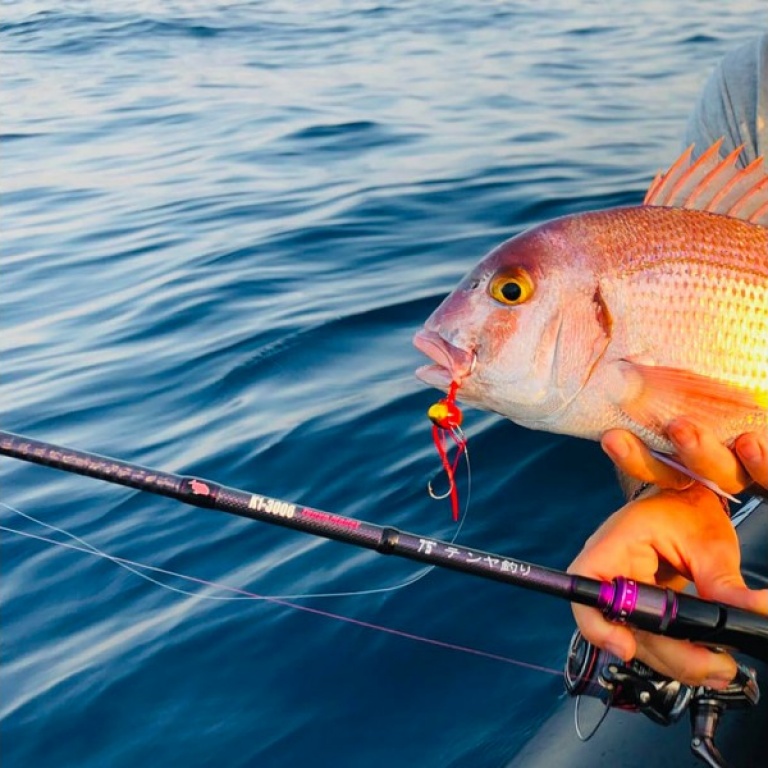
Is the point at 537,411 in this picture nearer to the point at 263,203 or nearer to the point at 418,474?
the point at 418,474

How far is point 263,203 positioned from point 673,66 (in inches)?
233

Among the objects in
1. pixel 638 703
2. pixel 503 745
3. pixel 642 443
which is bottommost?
pixel 503 745

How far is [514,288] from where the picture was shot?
2199 mm

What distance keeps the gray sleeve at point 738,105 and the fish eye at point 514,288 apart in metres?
1.85

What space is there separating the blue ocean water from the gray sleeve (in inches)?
52.5

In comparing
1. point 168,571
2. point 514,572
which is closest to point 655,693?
point 514,572

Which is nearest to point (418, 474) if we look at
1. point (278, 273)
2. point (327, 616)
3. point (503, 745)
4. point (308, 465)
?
point (308, 465)

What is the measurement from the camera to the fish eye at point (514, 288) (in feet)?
7.21

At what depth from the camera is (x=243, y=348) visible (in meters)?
5.67

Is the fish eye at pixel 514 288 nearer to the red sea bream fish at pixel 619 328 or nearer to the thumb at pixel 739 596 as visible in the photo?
the red sea bream fish at pixel 619 328

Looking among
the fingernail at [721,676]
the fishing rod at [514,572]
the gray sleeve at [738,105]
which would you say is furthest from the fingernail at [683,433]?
the gray sleeve at [738,105]

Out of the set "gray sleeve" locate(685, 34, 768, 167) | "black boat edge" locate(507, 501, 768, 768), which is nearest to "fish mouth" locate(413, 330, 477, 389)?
"black boat edge" locate(507, 501, 768, 768)

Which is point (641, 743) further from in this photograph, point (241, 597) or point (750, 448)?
point (241, 597)

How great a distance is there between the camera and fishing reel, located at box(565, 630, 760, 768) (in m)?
2.40
